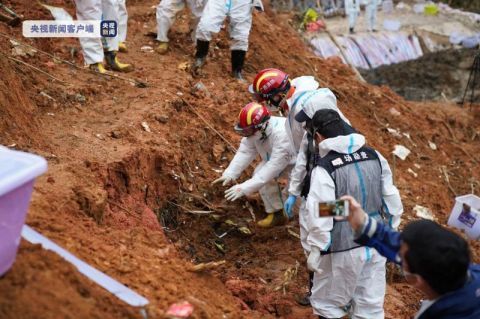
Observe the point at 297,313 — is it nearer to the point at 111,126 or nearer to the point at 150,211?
the point at 150,211

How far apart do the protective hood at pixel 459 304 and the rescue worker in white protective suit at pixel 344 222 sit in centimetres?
139

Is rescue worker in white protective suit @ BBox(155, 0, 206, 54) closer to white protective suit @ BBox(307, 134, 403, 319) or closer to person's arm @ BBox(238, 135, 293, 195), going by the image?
person's arm @ BBox(238, 135, 293, 195)

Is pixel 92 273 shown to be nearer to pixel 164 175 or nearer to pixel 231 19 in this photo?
pixel 164 175

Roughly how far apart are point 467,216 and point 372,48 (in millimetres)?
7410

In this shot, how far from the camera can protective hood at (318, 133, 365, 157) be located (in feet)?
14.6

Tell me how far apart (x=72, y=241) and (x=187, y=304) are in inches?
34.2

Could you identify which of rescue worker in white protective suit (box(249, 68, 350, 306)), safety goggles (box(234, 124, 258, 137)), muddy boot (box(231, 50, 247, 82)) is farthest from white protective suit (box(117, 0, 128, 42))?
safety goggles (box(234, 124, 258, 137))

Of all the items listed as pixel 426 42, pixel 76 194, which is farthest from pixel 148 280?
pixel 426 42

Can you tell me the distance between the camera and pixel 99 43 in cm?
730

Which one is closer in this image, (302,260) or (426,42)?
(302,260)

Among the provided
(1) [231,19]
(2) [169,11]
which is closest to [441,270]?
(1) [231,19]

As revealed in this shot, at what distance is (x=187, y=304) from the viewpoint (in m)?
3.69

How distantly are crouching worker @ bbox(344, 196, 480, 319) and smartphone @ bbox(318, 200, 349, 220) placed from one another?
0.40m

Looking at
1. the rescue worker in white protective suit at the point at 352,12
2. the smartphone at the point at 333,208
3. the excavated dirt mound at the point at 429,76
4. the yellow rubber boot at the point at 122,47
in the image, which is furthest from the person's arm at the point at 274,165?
the rescue worker in white protective suit at the point at 352,12
